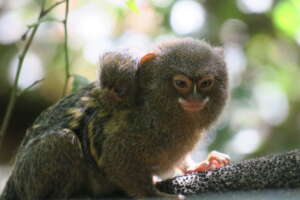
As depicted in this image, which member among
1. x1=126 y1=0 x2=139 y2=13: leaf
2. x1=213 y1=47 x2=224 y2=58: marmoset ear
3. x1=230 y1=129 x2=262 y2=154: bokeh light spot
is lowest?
x1=126 y1=0 x2=139 y2=13: leaf

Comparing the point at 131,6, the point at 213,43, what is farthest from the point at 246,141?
the point at 131,6

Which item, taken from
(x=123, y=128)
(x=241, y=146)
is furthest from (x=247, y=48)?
(x=123, y=128)

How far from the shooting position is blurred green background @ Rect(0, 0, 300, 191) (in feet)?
21.4

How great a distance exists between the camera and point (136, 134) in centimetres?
391

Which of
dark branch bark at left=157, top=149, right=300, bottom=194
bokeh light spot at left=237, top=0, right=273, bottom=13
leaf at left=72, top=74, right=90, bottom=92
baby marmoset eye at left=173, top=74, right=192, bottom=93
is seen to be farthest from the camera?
bokeh light spot at left=237, top=0, right=273, bottom=13

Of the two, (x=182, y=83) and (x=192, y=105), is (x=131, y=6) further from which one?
(x=192, y=105)

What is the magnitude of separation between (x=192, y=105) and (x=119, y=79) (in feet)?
1.58

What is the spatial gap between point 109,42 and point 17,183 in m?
2.74

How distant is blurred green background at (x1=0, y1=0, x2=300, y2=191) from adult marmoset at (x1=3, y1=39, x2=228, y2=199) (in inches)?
94.3

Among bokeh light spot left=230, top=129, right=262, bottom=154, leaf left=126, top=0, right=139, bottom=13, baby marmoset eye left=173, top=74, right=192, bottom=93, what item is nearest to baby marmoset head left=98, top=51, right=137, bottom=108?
baby marmoset eye left=173, top=74, right=192, bottom=93

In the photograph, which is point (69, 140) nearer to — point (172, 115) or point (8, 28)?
point (172, 115)

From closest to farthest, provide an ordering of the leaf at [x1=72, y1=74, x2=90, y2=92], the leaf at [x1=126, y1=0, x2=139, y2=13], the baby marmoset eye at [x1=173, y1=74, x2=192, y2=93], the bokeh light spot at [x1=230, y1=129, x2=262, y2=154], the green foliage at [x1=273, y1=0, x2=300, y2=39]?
1. the leaf at [x1=126, y1=0, x2=139, y2=13]
2. the baby marmoset eye at [x1=173, y1=74, x2=192, y2=93]
3. the leaf at [x1=72, y1=74, x2=90, y2=92]
4. the green foliage at [x1=273, y1=0, x2=300, y2=39]
5. the bokeh light spot at [x1=230, y1=129, x2=262, y2=154]

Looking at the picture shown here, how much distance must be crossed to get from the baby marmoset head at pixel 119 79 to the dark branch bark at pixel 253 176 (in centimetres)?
70

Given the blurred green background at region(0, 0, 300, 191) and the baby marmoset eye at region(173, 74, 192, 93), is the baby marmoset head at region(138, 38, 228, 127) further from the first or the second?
the blurred green background at region(0, 0, 300, 191)
